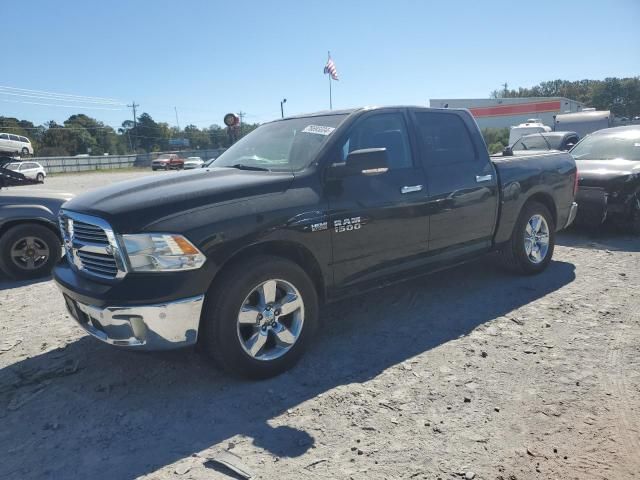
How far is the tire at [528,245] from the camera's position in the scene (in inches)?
212

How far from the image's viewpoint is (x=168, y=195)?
3.21 metres

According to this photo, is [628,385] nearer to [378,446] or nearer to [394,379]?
[394,379]

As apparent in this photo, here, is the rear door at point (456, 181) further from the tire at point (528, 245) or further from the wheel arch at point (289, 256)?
the wheel arch at point (289, 256)

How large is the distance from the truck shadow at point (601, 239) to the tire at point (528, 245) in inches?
69.1

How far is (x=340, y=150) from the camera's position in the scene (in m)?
3.82

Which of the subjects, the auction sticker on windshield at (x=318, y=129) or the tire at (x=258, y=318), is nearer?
the tire at (x=258, y=318)

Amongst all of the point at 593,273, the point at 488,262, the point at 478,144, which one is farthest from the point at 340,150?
the point at 593,273

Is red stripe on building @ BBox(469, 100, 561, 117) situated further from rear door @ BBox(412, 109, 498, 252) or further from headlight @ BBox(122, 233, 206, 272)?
headlight @ BBox(122, 233, 206, 272)

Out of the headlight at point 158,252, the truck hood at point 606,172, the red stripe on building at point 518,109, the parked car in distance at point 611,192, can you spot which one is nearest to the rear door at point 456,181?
the headlight at point 158,252

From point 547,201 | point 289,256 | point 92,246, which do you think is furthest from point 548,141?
point 92,246

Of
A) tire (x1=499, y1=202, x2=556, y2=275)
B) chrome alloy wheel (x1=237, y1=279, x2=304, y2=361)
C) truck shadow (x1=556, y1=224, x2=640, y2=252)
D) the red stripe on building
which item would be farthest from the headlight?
the red stripe on building

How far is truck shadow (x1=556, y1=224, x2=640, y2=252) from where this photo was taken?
7.02 m

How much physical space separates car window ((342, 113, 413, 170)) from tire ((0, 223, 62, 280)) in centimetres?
442

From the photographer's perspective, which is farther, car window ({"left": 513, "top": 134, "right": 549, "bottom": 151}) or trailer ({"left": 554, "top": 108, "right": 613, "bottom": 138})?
trailer ({"left": 554, "top": 108, "right": 613, "bottom": 138})
